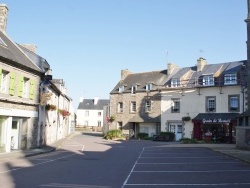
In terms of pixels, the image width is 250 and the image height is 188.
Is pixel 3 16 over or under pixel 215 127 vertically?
over

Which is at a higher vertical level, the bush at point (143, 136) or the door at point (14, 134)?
the door at point (14, 134)

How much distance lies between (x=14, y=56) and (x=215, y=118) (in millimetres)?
23080

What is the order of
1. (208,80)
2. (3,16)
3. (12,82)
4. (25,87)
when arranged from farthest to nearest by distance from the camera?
1. (208,80)
2. (3,16)
3. (25,87)
4. (12,82)

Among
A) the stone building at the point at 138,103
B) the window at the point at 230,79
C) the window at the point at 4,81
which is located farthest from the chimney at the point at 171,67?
the window at the point at 4,81

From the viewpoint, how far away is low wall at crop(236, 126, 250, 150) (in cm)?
2630

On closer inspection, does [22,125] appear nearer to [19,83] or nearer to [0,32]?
[19,83]

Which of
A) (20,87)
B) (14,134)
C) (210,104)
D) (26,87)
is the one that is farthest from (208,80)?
(14,134)

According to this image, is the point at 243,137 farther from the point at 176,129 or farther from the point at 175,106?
the point at 175,106

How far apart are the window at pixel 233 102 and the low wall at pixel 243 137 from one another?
852cm

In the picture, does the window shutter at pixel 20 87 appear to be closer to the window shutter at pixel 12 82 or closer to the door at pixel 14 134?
the window shutter at pixel 12 82

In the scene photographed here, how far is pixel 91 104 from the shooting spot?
282 ft

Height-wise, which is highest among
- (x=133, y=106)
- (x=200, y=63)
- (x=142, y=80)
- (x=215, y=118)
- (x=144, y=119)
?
(x=200, y=63)

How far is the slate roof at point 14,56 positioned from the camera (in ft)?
67.9

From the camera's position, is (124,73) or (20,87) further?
(124,73)
